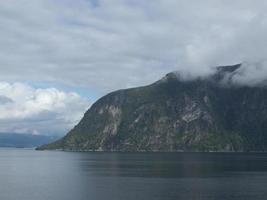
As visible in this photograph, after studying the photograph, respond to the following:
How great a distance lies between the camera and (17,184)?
161 metres

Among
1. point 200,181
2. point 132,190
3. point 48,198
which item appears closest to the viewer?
point 48,198

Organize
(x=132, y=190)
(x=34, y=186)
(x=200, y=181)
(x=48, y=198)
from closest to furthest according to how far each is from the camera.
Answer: (x=48, y=198), (x=132, y=190), (x=34, y=186), (x=200, y=181)

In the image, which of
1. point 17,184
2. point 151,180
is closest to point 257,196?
point 151,180

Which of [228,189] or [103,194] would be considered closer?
[103,194]

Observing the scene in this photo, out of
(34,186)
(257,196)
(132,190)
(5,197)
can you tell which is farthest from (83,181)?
(257,196)

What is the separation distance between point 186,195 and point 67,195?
33.4 meters

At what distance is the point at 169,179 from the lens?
17688 cm

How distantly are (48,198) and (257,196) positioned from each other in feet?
188

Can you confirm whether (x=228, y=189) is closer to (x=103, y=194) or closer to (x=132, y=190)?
(x=132, y=190)

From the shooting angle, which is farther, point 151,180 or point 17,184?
point 151,180

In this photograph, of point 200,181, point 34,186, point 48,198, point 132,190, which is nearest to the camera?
point 48,198

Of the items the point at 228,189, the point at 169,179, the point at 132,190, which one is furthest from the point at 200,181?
the point at 132,190

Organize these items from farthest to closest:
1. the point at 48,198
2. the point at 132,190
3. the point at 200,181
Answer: the point at 200,181
the point at 132,190
the point at 48,198

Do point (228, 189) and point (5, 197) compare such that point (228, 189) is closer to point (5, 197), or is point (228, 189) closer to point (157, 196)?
point (157, 196)
